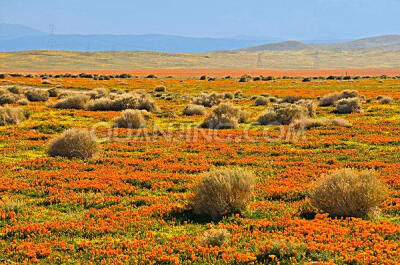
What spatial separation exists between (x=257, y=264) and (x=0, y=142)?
1656 centimetres

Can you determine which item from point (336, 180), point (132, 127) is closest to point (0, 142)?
point (132, 127)

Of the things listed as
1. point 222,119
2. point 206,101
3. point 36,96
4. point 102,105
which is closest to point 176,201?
point 222,119

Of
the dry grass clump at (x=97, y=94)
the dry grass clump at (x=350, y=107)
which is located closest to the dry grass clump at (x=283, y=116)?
the dry grass clump at (x=350, y=107)

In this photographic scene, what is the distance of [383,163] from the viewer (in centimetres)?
1502

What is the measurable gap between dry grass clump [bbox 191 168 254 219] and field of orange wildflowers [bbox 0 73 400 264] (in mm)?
285

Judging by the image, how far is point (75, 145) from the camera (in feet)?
54.8

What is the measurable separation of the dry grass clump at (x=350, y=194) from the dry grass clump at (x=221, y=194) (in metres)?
1.87

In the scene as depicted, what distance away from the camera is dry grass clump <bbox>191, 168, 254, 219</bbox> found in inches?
397

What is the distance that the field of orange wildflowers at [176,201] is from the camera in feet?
25.9

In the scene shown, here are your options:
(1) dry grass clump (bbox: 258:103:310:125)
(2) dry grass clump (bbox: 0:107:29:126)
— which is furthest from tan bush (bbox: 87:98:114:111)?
(1) dry grass clump (bbox: 258:103:310:125)

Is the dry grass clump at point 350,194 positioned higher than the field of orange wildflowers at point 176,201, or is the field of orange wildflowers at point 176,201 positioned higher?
the dry grass clump at point 350,194

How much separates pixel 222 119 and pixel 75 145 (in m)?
10.8

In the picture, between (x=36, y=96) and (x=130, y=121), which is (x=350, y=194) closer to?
(x=130, y=121)

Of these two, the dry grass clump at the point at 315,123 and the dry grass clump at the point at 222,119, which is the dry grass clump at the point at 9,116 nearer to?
the dry grass clump at the point at 222,119
